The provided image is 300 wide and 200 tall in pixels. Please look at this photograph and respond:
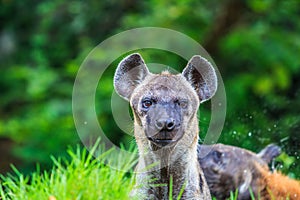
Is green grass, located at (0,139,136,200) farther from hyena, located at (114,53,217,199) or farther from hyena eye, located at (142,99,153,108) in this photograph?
hyena eye, located at (142,99,153,108)

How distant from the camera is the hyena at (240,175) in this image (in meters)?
5.17

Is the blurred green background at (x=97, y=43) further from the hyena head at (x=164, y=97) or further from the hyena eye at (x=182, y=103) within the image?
the hyena eye at (x=182, y=103)

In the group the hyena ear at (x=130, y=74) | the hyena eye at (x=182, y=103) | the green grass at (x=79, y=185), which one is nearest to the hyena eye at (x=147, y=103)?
the hyena eye at (x=182, y=103)

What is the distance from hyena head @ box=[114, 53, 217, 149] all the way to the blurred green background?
11.8ft

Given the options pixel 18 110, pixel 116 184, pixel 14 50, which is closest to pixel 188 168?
A: pixel 116 184

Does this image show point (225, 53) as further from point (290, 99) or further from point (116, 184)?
point (116, 184)

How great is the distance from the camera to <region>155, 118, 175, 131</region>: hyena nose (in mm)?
A: 4270

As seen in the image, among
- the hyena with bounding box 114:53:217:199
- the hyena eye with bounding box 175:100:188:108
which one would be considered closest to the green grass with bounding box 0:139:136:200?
the hyena with bounding box 114:53:217:199

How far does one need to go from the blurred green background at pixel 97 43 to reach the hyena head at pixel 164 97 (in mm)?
3600

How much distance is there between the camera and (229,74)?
1040 centimetres

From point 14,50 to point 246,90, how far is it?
159 inches

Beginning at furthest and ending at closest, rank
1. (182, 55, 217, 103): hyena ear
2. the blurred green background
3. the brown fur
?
the blurred green background → the brown fur → (182, 55, 217, 103): hyena ear

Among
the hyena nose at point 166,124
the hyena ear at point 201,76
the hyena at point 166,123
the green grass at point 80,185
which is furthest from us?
the hyena ear at point 201,76

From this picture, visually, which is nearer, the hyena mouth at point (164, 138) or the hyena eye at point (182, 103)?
the hyena mouth at point (164, 138)
